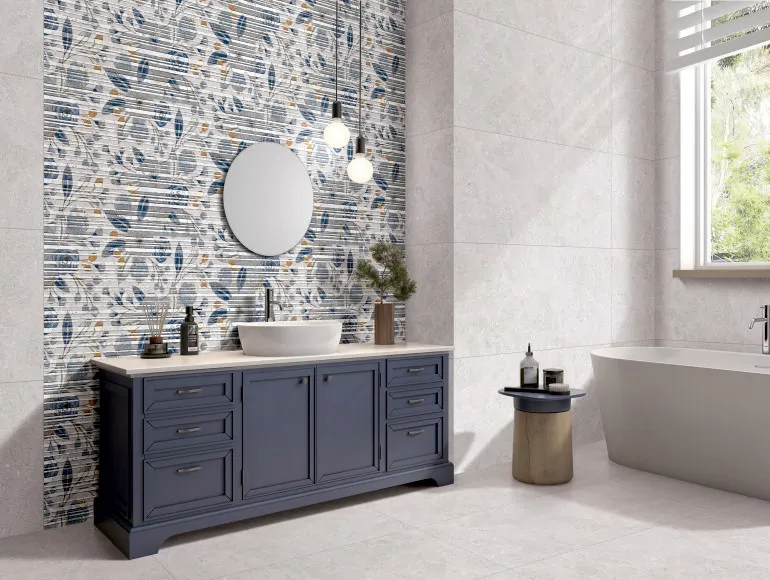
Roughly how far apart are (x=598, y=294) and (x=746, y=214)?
3.57 ft

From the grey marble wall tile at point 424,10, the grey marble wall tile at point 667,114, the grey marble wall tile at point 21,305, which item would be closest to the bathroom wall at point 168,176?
the grey marble wall tile at point 21,305

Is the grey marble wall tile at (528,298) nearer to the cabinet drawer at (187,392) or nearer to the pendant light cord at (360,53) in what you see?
the pendant light cord at (360,53)

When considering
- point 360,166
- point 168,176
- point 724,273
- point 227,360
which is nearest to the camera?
point 227,360

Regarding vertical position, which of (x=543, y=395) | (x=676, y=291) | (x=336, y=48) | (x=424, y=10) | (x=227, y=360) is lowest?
(x=543, y=395)

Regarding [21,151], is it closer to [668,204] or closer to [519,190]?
[519,190]

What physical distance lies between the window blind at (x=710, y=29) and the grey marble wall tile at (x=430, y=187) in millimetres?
1996

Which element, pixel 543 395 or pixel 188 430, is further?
pixel 543 395

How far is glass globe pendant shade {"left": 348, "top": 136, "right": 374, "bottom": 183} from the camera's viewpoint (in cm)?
355

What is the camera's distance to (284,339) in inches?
116

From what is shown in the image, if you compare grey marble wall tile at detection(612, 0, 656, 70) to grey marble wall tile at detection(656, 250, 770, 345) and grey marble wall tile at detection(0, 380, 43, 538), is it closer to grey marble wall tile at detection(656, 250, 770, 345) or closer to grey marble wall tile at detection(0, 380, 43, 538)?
grey marble wall tile at detection(656, 250, 770, 345)

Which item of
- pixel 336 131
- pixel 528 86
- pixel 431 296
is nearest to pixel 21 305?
pixel 336 131

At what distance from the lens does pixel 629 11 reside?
4.59 meters

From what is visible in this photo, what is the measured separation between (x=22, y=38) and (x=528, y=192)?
268cm

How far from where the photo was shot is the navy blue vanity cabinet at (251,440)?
266 cm
